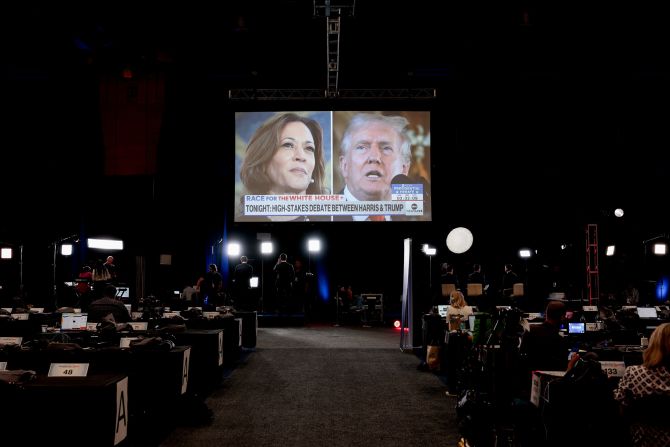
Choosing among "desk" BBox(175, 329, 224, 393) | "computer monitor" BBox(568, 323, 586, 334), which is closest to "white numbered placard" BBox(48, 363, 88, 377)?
"desk" BBox(175, 329, 224, 393)

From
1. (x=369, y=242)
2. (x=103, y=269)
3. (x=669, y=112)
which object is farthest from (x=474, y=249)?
(x=103, y=269)

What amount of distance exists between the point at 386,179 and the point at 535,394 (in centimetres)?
840

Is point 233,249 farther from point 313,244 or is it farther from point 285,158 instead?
point 285,158

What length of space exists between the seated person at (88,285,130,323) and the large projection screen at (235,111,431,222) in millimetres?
4858

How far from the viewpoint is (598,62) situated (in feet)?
37.7

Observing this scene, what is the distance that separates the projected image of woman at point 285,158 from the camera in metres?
12.1

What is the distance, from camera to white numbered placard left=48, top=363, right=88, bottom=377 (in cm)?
399

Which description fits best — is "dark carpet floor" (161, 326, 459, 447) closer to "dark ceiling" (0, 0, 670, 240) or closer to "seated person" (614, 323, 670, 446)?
"seated person" (614, 323, 670, 446)

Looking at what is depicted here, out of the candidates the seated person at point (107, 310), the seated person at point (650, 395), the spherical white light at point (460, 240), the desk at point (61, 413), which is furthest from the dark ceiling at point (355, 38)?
the seated person at point (650, 395)

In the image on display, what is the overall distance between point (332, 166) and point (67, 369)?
865 cm

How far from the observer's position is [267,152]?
12.4 m

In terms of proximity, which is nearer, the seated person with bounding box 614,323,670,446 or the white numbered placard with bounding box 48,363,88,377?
the seated person with bounding box 614,323,670,446

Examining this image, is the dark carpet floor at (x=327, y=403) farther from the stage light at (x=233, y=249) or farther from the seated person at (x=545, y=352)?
the stage light at (x=233, y=249)

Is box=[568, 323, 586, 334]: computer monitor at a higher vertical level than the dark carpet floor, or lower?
higher
